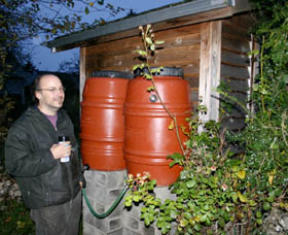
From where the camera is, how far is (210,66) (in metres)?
2.96

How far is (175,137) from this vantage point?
2.50 m

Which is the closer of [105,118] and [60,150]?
[60,150]

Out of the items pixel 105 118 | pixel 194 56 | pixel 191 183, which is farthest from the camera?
pixel 194 56

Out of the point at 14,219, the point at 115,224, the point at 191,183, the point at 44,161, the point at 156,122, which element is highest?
the point at 156,122

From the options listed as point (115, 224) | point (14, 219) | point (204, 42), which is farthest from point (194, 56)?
point (14, 219)

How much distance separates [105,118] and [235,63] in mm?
1731

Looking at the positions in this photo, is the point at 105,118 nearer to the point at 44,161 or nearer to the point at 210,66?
the point at 44,161

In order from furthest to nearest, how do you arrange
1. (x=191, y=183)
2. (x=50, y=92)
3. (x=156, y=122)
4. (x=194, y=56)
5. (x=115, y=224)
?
(x=115, y=224) → (x=194, y=56) → (x=156, y=122) → (x=50, y=92) → (x=191, y=183)

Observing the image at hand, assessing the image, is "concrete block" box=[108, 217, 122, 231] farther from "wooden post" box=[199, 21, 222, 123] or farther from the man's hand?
"wooden post" box=[199, 21, 222, 123]

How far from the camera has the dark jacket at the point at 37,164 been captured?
7.04ft

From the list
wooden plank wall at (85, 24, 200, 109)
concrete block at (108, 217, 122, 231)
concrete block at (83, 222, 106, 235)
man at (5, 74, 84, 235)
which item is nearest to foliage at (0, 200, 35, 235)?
concrete block at (83, 222, 106, 235)

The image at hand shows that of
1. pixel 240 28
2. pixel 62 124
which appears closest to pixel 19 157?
pixel 62 124

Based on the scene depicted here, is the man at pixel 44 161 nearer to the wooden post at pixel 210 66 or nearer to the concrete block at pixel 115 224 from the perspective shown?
the concrete block at pixel 115 224

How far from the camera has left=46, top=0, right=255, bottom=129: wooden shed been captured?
264 cm
